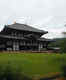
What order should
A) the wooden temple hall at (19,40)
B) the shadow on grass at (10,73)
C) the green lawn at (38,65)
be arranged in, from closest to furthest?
the shadow on grass at (10,73) → the green lawn at (38,65) → the wooden temple hall at (19,40)

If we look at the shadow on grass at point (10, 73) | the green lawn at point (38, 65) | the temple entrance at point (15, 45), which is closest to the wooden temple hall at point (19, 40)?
the temple entrance at point (15, 45)

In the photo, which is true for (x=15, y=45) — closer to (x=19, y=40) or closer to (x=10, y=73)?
(x=19, y=40)

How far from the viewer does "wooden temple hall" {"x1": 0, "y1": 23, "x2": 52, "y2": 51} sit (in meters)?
19.6

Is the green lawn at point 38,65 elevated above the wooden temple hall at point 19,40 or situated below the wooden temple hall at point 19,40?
below

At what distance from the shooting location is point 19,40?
68.2ft

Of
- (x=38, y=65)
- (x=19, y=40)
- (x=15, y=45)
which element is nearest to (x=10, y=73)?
(x=38, y=65)

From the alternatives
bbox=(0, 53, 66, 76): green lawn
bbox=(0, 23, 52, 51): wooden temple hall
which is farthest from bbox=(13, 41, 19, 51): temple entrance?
bbox=(0, 53, 66, 76): green lawn

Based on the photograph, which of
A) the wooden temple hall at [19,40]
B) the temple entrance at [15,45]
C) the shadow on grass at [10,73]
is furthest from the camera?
the temple entrance at [15,45]

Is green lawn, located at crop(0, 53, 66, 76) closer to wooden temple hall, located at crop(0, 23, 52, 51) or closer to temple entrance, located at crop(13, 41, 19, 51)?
wooden temple hall, located at crop(0, 23, 52, 51)

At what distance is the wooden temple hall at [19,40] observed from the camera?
1964cm

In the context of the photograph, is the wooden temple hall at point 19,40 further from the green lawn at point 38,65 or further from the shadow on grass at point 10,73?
the shadow on grass at point 10,73

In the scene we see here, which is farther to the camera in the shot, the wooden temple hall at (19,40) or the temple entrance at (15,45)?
the temple entrance at (15,45)

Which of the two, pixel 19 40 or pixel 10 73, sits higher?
pixel 19 40

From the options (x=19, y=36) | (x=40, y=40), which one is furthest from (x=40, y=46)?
(x=19, y=36)
